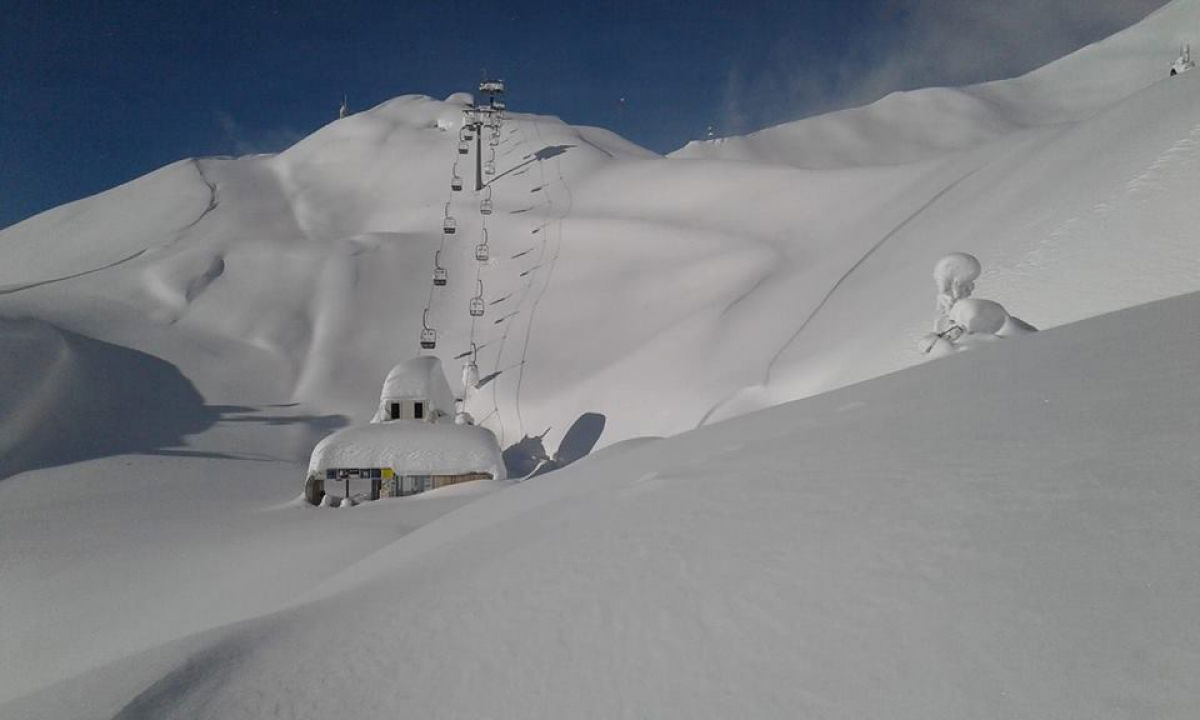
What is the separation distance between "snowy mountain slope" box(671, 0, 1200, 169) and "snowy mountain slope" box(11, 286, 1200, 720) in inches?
1611

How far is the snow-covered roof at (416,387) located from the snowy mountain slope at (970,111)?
93.2 ft

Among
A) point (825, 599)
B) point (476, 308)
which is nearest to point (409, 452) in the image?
point (476, 308)

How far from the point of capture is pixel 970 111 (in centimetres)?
4759

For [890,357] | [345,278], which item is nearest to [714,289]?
[890,357]

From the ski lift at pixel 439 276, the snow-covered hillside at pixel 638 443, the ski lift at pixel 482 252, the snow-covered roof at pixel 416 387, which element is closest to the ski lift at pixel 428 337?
the snow-covered hillside at pixel 638 443

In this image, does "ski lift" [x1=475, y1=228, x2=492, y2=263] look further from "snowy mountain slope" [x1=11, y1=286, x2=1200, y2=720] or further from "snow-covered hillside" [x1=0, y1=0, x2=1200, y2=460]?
"snowy mountain slope" [x1=11, y1=286, x2=1200, y2=720]

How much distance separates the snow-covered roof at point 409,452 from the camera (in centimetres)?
1656

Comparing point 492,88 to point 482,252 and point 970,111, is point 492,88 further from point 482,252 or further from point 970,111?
point 970,111

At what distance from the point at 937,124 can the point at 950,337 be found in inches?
1711

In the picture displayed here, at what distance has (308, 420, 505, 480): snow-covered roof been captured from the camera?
1656cm

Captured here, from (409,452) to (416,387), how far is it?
2.87m

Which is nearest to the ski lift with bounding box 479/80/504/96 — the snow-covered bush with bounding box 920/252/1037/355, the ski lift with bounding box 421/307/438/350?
the ski lift with bounding box 421/307/438/350

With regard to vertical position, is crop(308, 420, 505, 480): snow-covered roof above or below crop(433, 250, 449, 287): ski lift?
below

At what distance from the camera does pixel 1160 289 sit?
1171cm
